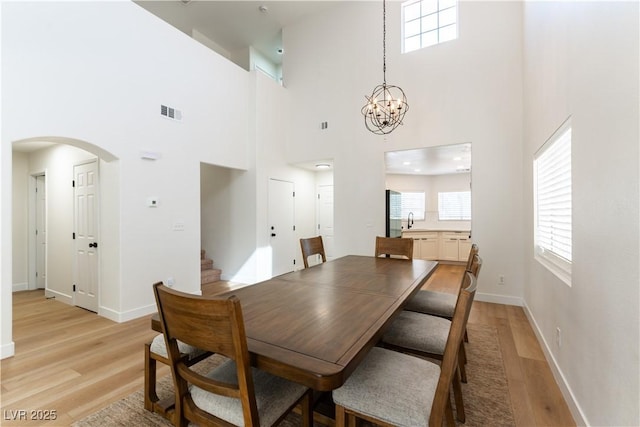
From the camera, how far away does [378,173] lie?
4836mm

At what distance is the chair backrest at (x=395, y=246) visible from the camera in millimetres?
3098

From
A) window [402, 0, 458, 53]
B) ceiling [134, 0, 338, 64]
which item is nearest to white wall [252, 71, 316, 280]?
ceiling [134, 0, 338, 64]

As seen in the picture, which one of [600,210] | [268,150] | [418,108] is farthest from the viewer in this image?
[268,150]

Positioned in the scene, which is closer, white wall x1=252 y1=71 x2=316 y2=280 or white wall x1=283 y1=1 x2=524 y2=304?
white wall x1=283 y1=1 x2=524 y2=304

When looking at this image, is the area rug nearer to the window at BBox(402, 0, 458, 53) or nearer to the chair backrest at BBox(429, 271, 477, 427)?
the chair backrest at BBox(429, 271, 477, 427)

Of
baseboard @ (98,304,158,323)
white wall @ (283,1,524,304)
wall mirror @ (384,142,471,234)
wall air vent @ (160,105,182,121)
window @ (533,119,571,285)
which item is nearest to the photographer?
window @ (533,119,571,285)

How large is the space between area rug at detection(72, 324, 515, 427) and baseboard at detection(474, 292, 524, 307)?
1.81m

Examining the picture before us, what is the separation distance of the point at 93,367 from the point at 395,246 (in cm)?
305

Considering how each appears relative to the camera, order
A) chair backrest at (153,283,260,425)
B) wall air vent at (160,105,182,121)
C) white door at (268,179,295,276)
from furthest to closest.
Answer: white door at (268,179,295,276)
wall air vent at (160,105,182,121)
chair backrest at (153,283,260,425)

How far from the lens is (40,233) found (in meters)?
4.87

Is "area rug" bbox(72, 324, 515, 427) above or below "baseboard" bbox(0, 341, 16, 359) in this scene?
below

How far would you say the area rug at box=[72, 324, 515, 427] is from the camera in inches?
66.4

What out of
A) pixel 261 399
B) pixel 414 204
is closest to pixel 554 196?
pixel 261 399

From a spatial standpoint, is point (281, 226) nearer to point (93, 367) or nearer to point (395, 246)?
point (395, 246)
